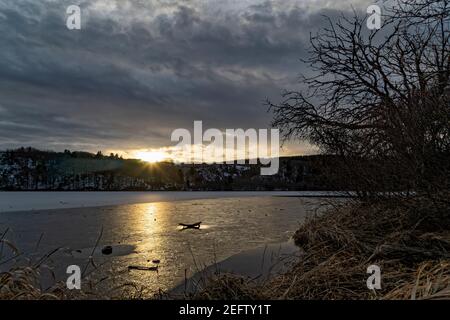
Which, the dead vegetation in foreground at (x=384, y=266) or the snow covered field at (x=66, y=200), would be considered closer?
the dead vegetation in foreground at (x=384, y=266)

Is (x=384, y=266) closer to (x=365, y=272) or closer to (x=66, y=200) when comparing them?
(x=365, y=272)

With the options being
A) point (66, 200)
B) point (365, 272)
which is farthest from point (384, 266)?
point (66, 200)

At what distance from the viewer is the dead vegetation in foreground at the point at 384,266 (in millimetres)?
3154

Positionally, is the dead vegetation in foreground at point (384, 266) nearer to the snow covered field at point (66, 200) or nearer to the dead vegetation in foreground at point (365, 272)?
the dead vegetation in foreground at point (365, 272)

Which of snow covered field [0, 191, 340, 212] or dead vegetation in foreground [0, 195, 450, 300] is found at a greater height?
dead vegetation in foreground [0, 195, 450, 300]

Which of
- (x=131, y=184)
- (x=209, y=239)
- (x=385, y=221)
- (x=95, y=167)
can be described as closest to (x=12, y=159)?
(x=95, y=167)

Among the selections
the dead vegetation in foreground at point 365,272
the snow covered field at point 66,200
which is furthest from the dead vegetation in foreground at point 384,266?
the snow covered field at point 66,200

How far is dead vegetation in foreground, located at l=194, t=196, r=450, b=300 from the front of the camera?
124 inches

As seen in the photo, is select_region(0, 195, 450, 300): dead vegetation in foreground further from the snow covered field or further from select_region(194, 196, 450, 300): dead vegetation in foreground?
the snow covered field

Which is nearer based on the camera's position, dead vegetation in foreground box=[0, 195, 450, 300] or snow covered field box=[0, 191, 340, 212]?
dead vegetation in foreground box=[0, 195, 450, 300]

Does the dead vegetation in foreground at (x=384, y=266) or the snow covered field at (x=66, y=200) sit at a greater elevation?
the dead vegetation in foreground at (x=384, y=266)

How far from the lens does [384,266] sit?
4.05m

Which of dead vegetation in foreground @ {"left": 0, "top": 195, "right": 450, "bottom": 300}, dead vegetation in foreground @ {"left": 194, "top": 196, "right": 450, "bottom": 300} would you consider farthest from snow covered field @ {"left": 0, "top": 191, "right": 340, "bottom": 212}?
dead vegetation in foreground @ {"left": 0, "top": 195, "right": 450, "bottom": 300}
